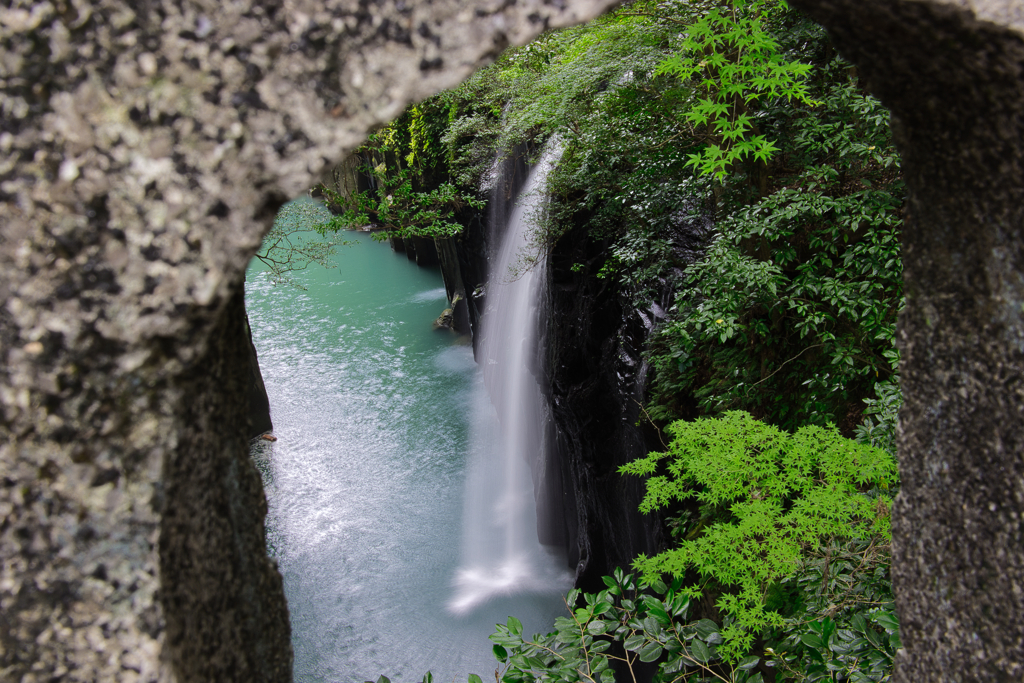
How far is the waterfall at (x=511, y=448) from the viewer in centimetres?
704

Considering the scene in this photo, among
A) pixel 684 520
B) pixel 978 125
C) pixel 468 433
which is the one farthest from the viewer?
pixel 468 433

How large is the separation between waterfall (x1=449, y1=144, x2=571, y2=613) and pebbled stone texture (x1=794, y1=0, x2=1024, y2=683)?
4.75 m

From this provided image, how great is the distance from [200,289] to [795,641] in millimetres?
2981

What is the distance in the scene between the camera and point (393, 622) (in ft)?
21.5

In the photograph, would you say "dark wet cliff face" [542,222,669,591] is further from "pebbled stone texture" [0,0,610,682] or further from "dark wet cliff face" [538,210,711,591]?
"pebbled stone texture" [0,0,610,682]

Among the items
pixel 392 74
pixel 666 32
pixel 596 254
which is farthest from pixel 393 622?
pixel 392 74

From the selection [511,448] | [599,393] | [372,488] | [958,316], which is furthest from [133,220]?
[511,448]

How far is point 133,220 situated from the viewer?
34.7 inches

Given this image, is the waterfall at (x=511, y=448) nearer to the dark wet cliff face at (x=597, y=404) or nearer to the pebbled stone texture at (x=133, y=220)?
the dark wet cliff face at (x=597, y=404)

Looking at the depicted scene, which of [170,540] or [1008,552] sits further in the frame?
[1008,552]

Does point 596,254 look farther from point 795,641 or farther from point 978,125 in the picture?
point 978,125

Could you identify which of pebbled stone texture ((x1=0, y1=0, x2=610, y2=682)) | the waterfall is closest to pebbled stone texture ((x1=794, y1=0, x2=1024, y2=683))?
pebbled stone texture ((x1=0, y1=0, x2=610, y2=682))

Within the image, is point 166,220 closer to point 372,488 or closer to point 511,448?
point 372,488

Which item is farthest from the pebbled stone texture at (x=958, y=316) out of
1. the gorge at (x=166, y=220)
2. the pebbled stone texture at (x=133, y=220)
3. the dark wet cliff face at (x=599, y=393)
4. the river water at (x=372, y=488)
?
the river water at (x=372, y=488)
